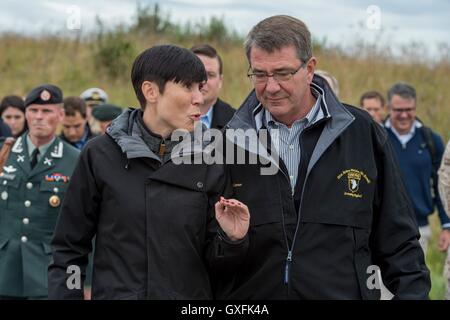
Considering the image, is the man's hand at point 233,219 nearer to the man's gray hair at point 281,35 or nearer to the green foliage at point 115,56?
the man's gray hair at point 281,35

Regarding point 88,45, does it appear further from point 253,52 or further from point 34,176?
point 253,52

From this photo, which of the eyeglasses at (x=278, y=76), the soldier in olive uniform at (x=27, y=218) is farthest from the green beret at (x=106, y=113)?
the eyeglasses at (x=278, y=76)

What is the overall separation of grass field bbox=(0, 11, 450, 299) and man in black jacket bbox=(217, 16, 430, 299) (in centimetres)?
1681

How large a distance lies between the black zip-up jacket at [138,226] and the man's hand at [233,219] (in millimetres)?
52

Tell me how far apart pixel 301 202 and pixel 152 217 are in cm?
70

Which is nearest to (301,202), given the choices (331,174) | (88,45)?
(331,174)

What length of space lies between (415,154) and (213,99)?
9.98 feet

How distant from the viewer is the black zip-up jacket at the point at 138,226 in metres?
4.23

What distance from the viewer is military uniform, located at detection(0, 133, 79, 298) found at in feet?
24.1

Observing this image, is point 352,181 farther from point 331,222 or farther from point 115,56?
point 115,56

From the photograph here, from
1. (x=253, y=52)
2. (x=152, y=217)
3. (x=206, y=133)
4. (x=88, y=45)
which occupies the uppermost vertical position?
(x=88, y=45)

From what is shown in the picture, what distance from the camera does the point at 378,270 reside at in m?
4.59

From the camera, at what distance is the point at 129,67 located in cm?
2400
